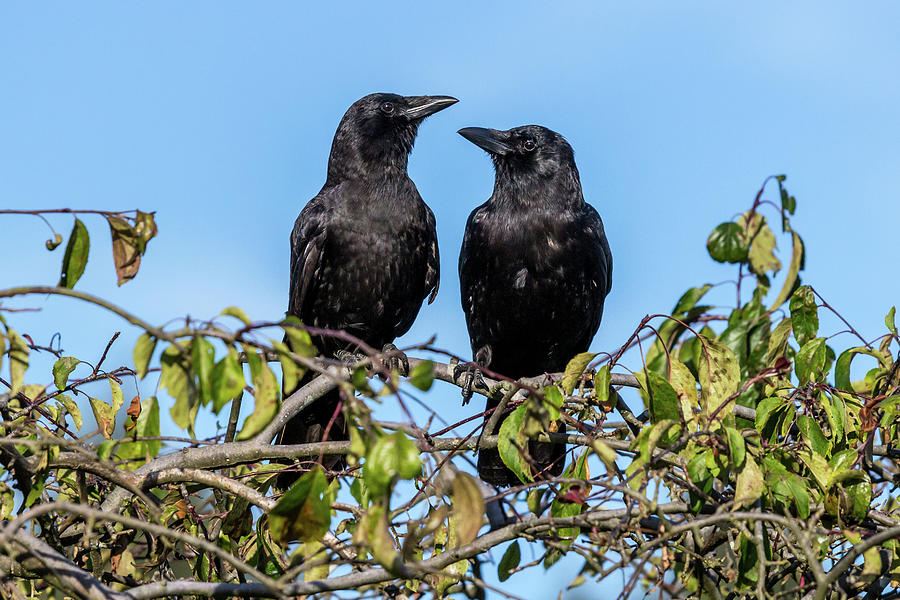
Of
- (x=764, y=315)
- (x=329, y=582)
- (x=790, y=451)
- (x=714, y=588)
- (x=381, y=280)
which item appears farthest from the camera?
(x=381, y=280)

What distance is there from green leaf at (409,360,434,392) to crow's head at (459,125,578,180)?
13.5 feet

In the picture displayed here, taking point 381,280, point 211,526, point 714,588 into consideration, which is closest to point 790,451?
point 714,588

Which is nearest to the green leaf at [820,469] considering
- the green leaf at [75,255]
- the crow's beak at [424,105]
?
the green leaf at [75,255]

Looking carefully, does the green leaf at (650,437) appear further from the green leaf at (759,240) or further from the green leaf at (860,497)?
the green leaf at (860,497)

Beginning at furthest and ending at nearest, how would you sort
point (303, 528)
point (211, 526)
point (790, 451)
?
point (211, 526) < point (790, 451) < point (303, 528)

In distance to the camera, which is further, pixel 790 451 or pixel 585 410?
pixel 585 410

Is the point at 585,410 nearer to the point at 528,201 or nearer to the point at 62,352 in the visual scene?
the point at 62,352

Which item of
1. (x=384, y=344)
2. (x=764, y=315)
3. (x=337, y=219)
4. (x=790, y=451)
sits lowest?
(x=790, y=451)

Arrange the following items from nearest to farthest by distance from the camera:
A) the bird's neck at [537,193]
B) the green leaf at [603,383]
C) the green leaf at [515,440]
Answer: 1. the green leaf at [515,440]
2. the green leaf at [603,383]
3. the bird's neck at [537,193]

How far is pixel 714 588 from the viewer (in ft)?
11.0

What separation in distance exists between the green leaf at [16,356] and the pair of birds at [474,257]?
10.7ft

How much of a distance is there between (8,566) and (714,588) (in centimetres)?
225

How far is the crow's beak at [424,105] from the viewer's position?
6.19 m

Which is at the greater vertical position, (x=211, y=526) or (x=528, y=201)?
(x=528, y=201)
